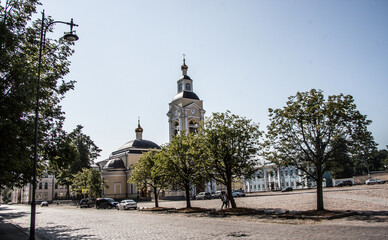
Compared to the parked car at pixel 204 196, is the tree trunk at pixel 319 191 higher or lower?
higher

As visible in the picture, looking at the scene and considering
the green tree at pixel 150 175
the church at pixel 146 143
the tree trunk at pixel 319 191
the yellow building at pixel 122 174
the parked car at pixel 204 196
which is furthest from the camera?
the yellow building at pixel 122 174

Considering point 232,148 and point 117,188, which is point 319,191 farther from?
point 117,188

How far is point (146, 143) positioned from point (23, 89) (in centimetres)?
6457

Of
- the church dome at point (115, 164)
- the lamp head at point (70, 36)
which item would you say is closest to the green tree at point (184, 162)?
the lamp head at point (70, 36)

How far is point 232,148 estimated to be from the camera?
2642 cm

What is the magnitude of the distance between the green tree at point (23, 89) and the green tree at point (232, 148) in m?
12.7

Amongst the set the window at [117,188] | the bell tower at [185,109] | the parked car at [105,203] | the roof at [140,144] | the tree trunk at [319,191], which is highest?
the bell tower at [185,109]

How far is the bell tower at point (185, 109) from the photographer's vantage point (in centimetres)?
5950

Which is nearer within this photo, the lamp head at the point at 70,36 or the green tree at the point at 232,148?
the lamp head at the point at 70,36

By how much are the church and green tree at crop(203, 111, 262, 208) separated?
24670 mm

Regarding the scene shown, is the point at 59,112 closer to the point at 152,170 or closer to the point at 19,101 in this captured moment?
the point at 19,101

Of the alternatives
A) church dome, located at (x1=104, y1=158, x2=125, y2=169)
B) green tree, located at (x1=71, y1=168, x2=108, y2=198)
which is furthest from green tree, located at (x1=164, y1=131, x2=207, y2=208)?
church dome, located at (x1=104, y1=158, x2=125, y2=169)

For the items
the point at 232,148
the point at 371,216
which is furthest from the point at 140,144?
the point at 371,216

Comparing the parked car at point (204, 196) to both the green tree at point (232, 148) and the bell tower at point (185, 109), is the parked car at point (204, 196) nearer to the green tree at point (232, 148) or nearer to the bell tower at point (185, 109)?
the bell tower at point (185, 109)
